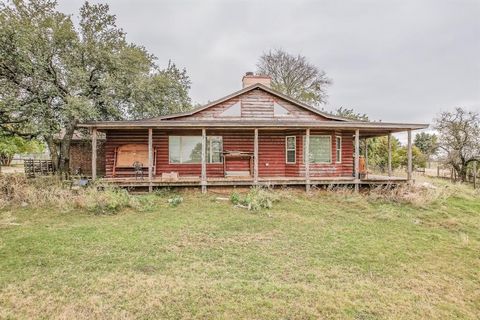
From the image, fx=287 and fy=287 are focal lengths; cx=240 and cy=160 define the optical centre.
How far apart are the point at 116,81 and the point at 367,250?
13.4 metres

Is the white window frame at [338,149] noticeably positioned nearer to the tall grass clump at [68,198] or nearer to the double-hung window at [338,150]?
the double-hung window at [338,150]

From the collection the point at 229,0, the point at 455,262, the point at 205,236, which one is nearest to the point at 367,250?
the point at 455,262

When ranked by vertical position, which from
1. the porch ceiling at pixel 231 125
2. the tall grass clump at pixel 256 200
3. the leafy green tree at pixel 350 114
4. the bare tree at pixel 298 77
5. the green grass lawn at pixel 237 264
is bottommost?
the green grass lawn at pixel 237 264

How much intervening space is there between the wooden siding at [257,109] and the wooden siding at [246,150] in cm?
86

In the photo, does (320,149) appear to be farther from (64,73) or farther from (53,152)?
(53,152)

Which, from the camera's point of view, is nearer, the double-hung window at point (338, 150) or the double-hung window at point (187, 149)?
the double-hung window at point (187, 149)

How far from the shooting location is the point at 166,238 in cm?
663

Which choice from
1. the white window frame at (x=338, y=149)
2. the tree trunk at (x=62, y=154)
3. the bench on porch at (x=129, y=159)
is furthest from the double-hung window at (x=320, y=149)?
the tree trunk at (x=62, y=154)

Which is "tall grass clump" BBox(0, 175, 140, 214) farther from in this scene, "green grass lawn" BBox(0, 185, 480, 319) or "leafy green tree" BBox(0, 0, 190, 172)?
"leafy green tree" BBox(0, 0, 190, 172)

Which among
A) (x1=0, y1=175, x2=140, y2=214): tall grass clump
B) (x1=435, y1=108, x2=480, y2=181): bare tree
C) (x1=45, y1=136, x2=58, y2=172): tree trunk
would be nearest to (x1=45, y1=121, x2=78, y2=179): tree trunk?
(x1=45, y1=136, x2=58, y2=172): tree trunk

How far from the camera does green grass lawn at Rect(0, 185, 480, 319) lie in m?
3.96

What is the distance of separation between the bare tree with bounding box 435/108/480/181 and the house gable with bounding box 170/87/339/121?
12.3 m

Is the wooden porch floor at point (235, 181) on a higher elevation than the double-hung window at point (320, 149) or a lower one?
lower

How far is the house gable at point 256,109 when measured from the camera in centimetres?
1386
